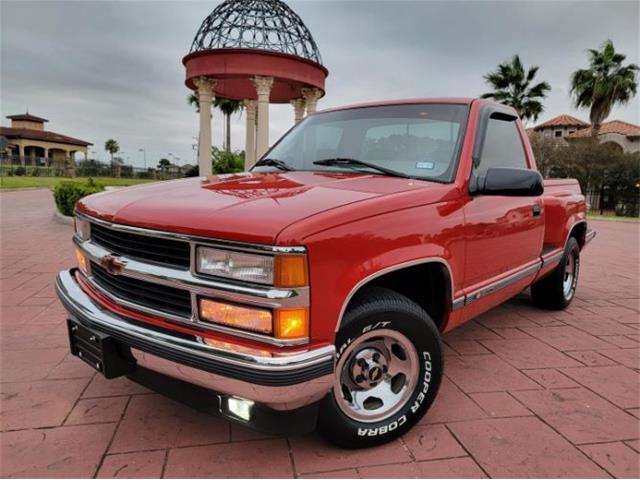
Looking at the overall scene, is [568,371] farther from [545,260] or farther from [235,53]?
[235,53]

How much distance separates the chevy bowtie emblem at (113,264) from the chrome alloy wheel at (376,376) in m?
1.15

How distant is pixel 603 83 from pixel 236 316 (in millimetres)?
33177

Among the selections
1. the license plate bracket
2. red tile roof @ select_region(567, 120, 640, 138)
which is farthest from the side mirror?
red tile roof @ select_region(567, 120, 640, 138)

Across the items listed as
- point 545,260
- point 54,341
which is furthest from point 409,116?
point 54,341

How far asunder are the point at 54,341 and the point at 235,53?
11.6 metres

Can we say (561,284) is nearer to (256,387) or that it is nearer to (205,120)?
(256,387)

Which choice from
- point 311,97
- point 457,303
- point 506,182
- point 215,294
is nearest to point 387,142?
point 506,182

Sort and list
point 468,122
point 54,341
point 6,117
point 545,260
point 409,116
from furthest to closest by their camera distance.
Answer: point 6,117 < point 545,260 < point 54,341 < point 409,116 < point 468,122

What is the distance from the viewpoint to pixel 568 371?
3.31 metres

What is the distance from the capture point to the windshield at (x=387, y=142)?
9.34ft

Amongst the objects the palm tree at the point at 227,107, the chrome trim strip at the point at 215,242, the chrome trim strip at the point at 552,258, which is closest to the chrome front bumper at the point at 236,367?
the chrome trim strip at the point at 215,242

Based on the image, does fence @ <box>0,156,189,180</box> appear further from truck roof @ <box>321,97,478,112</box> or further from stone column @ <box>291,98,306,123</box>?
truck roof @ <box>321,97,478,112</box>

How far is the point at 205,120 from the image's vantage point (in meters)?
15.8

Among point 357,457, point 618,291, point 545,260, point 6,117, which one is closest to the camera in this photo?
point 357,457
